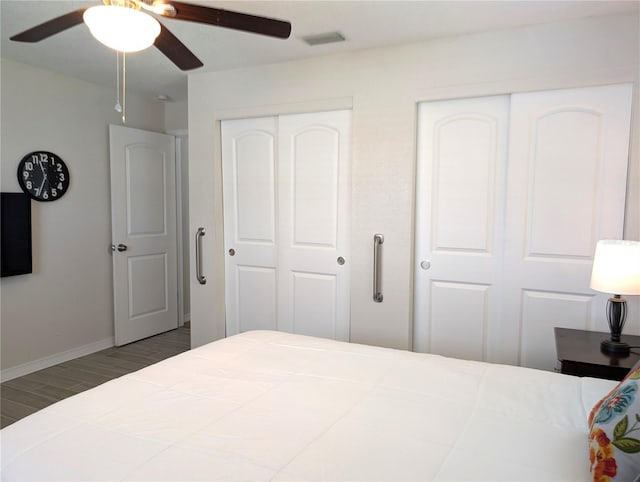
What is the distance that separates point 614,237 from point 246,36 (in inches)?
98.1

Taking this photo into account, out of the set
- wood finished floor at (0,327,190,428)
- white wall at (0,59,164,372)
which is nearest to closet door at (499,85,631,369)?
wood finished floor at (0,327,190,428)

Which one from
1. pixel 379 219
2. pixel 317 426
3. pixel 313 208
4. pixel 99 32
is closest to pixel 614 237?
pixel 379 219

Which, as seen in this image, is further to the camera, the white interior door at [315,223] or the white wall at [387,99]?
the white interior door at [315,223]

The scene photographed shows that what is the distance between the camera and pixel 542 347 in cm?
272

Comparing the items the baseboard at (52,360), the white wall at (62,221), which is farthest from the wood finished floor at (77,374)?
the white wall at (62,221)

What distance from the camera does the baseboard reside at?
3.35 metres

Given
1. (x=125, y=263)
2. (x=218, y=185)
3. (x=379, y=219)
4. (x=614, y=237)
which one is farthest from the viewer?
(x=125, y=263)

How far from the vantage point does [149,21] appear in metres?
1.50

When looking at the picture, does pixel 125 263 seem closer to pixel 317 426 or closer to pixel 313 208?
pixel 313 208

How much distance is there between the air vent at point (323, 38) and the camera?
276 centimetres

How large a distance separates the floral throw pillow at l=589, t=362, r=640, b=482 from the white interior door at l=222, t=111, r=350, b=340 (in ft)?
7.32

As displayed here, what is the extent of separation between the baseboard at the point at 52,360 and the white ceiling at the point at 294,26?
2.32m

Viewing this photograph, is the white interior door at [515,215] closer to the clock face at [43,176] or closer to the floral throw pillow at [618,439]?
the floral throw pillow at [618,439]

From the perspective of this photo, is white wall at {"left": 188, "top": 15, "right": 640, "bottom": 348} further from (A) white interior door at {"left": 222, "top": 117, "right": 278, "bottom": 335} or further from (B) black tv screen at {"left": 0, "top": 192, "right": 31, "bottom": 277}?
(B) black tv screen at {"left": 0, "top": 192, "right": 31, "bottom": 277}
